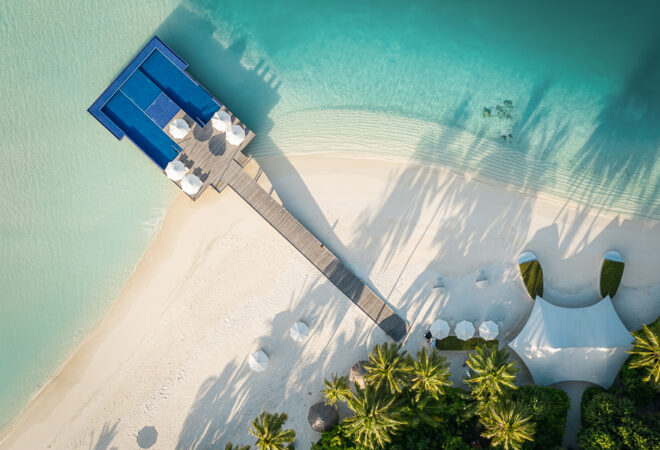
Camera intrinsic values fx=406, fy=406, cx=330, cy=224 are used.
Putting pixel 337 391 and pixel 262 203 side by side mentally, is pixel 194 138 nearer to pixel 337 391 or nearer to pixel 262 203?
pixel 262 203

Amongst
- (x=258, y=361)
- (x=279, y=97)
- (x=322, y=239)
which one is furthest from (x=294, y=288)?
(x=279, y=97)

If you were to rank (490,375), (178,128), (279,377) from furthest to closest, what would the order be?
(279,377), (178,128), (490,375)

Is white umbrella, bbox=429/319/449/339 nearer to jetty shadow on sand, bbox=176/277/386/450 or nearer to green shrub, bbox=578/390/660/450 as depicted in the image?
jetty shadow on sand, bbox=176/277/386/450

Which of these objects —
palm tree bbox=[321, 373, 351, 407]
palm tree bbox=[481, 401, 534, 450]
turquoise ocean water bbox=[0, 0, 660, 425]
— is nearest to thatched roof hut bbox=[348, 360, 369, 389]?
palm tree bbox=[321, 373, 351, 407]

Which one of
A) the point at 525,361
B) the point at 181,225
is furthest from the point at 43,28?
the point at 525,361

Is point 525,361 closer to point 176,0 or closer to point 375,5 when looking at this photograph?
point 375,5

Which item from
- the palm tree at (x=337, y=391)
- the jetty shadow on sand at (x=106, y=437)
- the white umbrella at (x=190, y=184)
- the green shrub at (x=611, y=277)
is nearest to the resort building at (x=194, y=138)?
the white umbrella at (x=190, y=184)

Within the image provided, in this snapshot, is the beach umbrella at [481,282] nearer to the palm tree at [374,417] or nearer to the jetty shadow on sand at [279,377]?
the jetty shadow on sand at [279,377]
